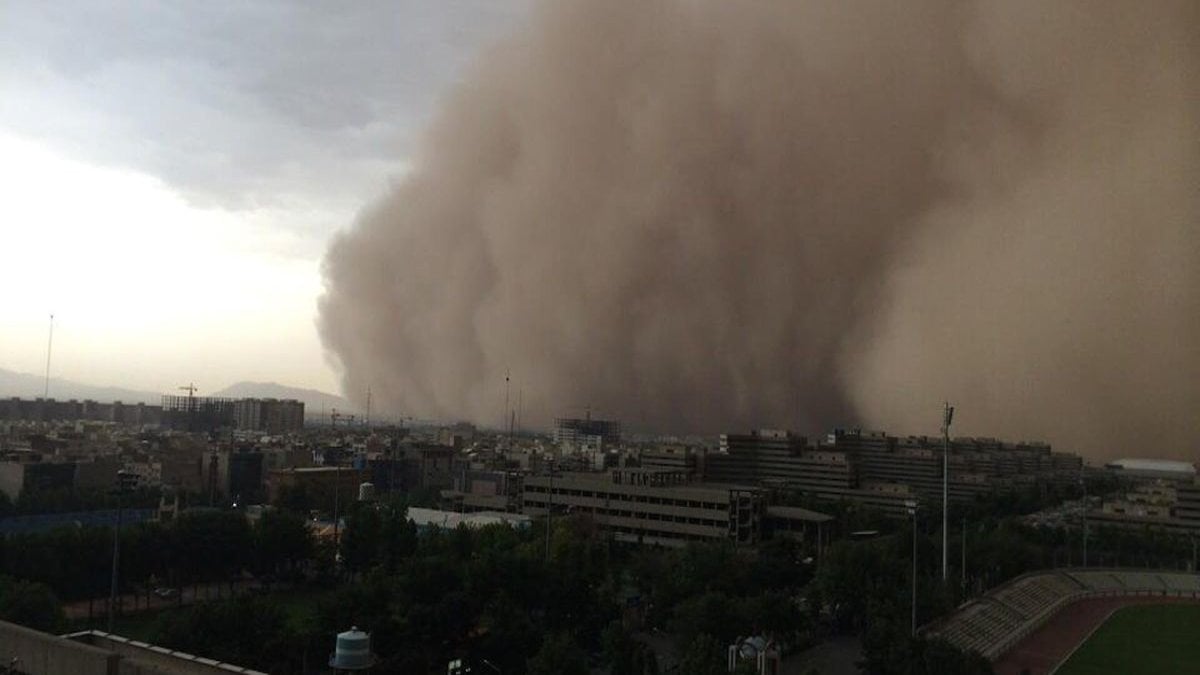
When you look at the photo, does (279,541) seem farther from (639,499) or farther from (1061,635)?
(1061,635)

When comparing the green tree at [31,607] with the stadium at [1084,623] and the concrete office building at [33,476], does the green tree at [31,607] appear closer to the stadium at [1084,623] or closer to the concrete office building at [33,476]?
the stadium at [1084,623]

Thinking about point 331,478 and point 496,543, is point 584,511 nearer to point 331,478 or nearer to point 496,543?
point 496,543

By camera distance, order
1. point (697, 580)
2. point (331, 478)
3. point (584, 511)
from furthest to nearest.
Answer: point (331, 478) → point (584, 511) → point (697, 580)

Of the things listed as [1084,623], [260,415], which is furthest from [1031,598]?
[260,415]

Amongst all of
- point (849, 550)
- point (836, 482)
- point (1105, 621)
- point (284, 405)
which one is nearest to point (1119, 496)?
point (836, 482)

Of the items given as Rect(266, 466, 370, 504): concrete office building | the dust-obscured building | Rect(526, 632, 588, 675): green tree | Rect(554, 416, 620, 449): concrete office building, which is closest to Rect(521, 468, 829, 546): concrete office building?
Rect(266, 466, 370, 504): concrete office building

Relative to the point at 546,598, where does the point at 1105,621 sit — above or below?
below
